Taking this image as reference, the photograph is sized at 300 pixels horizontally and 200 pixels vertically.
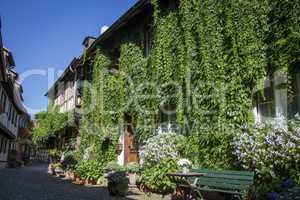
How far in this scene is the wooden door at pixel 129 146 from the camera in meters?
12.7

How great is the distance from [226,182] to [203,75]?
310cm

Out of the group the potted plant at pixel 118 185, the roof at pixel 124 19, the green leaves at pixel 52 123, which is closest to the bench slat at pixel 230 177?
the potted plant at pixel 118 185

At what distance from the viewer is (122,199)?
27.0 feet

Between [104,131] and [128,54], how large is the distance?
130 inches

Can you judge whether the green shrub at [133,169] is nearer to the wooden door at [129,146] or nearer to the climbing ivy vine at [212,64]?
the climbing ivy vine at [212,64]

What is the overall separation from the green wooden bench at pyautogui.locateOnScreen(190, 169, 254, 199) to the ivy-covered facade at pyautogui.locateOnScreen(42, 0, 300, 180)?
0.68 metres

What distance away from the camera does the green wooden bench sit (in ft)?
20.1

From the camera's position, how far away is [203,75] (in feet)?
28.0

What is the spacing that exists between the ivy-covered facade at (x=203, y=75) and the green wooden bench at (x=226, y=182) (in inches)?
26.9

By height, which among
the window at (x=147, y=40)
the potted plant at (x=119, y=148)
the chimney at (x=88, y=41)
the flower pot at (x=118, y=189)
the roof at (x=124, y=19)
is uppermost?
the chimney at (x=88, y=41)

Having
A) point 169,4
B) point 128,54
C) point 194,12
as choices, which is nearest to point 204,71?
point 194,12

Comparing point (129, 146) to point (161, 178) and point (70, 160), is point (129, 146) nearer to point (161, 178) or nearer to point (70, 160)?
point (70, 160)

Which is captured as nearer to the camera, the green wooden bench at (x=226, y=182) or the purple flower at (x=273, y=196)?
the purple flower at (x=273, y=196)

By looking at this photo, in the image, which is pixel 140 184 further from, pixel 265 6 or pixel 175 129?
pixel 265 6
